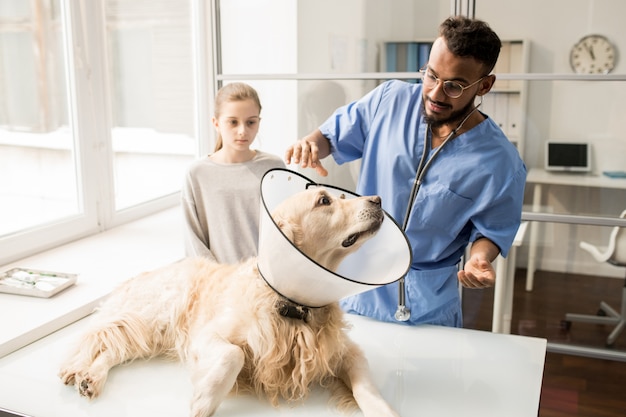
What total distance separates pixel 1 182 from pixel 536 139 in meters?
2.20

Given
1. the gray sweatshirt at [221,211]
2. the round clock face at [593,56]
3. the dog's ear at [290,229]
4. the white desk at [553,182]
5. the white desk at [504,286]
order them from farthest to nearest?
the white desk at [504,286] < the white desk at [553,182] < the round clock face at [593,56] < the gray sweatshirt at [221,211] < the dog's ear at [290,229]

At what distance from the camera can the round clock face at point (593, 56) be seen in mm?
2461

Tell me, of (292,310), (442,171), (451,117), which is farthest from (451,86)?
(292,310)

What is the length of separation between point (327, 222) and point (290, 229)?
0.26 feet

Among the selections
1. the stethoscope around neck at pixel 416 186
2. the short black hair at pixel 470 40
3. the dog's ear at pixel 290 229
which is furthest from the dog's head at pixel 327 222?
the short black hair at pixel 470 40

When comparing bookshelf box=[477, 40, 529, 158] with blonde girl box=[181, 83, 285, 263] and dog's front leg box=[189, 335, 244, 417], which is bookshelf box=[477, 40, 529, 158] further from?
dog's front leg box=[189, 335, 244, 417]

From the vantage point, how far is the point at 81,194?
245cm

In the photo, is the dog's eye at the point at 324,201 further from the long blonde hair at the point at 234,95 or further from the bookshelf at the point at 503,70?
Answer: the bookshelf at the point at 503,70

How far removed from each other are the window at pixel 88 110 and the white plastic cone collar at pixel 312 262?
4.49 ft

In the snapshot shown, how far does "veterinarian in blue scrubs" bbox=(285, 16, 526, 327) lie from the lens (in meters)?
1.40

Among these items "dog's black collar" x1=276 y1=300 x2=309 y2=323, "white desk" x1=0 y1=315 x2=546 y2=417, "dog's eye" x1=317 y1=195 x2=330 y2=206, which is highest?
"dog's eye" x1=317 y1=195 x2=330 y2=206

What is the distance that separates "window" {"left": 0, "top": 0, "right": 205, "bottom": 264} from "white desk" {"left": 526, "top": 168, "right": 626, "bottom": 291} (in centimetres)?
171

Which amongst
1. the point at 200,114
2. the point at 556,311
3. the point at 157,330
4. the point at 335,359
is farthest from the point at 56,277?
the point at 556,311

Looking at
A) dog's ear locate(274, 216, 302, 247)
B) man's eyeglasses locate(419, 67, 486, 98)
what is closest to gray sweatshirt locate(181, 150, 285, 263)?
man's eyeglasses locate(419, 67, 486, 98)
